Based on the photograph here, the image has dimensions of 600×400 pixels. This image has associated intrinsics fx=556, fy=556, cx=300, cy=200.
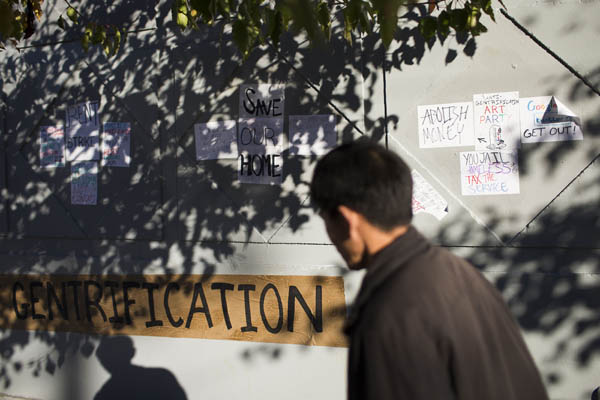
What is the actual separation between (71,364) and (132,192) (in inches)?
73.2

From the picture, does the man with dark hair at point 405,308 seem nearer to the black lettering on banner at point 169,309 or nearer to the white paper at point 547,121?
the white paper at point 547,121

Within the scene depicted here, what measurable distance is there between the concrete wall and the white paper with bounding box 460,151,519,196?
65 millimetres

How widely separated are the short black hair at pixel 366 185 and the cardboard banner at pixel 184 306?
9.64ft

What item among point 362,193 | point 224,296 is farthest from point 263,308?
point 362,193

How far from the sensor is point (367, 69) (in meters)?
4.56

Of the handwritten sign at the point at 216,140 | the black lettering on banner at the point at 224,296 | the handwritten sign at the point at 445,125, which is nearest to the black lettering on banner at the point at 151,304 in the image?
the black lettering on banner at the point at 224,296

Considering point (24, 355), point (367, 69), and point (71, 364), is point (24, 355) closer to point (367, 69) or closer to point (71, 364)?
point (71, 364)

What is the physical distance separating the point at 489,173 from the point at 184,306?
2.90 meters

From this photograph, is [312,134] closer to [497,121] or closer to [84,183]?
[497,121]

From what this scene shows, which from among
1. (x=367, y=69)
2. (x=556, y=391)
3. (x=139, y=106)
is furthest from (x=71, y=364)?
(x=556, y=391)

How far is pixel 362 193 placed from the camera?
1696 mm

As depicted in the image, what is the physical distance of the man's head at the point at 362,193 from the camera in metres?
1.70

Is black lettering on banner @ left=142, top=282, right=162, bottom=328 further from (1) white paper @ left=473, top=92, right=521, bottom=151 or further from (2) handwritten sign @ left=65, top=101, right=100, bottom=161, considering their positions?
(1) white paper @ left=473, top=92, right=521, bottom=151

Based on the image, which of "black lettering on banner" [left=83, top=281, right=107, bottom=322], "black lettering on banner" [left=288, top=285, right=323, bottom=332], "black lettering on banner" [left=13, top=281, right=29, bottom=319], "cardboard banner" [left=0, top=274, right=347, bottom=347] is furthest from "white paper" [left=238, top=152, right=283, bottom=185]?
"black lettering on banner" [left=13, top=281, right=29, bottom=319]
